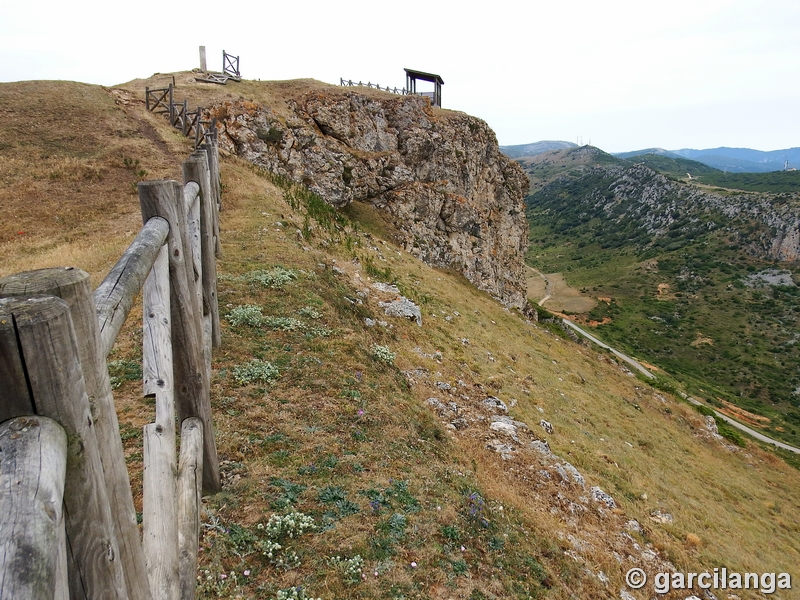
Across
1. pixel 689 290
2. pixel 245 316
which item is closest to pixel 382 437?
pixel 245 316

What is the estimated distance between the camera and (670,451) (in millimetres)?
16109

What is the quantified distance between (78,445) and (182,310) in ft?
7.07

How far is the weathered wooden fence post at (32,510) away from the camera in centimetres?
104

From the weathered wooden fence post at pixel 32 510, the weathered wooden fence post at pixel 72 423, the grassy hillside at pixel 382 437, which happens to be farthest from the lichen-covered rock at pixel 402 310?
the weathered wooden fence post at pixel 32 510

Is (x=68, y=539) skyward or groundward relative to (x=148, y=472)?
skyward

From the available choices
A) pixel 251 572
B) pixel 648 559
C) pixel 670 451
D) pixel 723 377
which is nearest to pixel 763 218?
pixel 723 377

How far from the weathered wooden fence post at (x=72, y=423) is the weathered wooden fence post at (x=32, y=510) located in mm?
83

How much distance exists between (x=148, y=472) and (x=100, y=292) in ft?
3.80

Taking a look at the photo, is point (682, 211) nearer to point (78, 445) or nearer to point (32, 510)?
point (78, 445)

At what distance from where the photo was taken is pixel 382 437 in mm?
6449

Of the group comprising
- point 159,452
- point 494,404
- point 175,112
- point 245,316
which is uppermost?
point 175,112

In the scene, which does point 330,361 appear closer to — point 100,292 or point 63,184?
point 100,292

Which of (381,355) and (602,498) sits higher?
(381,355)

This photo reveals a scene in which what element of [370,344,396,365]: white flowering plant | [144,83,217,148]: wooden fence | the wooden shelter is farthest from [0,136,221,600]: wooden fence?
the wooden shelter
